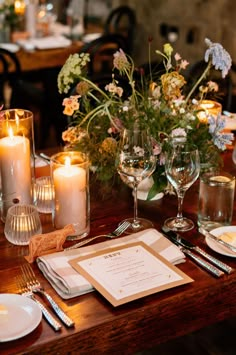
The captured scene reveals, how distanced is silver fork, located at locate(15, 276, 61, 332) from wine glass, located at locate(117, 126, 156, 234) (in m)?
0.33

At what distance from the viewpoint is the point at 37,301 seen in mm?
1234

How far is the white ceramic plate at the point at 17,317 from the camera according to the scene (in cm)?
113

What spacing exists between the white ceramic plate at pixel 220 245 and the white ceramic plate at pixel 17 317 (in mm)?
456

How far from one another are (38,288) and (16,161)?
415 millimetres

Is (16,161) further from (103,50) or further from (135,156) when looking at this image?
(103,50)

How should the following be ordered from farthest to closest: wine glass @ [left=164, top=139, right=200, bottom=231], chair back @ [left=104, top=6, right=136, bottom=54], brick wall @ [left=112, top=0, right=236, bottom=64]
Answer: chair back @ [left=104, top=6, right=136, bottom=54] < brick wall @ [left=112, top=0, right=236, bottom=64] < wine glass @ [left=164, top=139, right=200, bottom=231]

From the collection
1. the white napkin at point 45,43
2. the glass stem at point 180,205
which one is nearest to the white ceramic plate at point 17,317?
the glass stem at point 180,205

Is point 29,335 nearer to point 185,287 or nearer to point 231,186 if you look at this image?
point 185,287

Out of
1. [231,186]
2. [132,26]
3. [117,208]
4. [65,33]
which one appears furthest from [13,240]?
[132,26]

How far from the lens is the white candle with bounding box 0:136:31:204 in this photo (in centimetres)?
157

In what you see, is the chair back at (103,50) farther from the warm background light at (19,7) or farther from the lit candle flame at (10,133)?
the lit candle flame at (10,133)

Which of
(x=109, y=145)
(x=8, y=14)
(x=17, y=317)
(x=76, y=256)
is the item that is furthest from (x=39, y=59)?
(x=17, y=317)

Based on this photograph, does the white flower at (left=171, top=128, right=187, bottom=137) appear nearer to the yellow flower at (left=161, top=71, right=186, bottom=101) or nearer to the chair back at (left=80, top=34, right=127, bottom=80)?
the yellow flower at (left=161, top=71, right=186, bottom=101)

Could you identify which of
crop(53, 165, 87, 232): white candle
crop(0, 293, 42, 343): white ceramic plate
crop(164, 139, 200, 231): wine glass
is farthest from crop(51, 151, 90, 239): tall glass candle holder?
crop(0, 293, 42, 343): white ceramic plate
